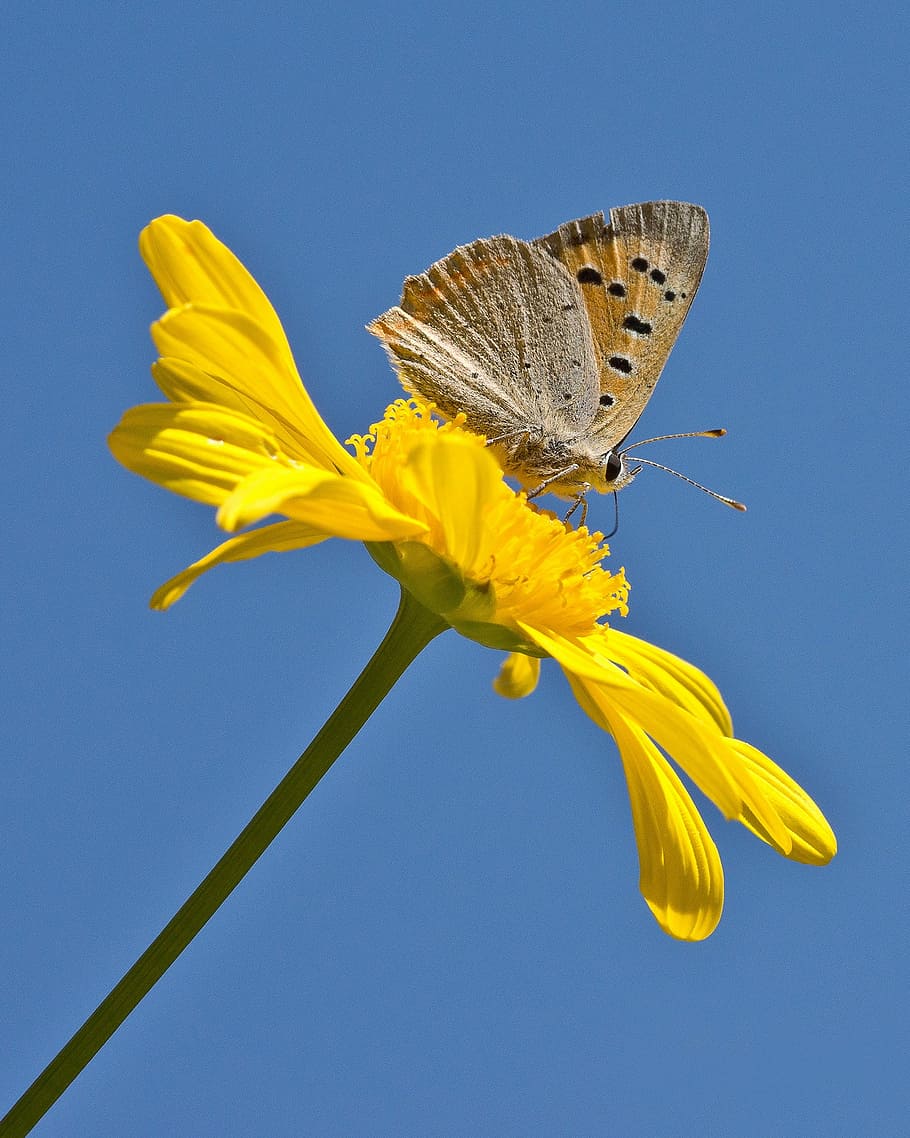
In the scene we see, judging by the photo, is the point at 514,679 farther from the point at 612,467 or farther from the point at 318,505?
the point at 318,505

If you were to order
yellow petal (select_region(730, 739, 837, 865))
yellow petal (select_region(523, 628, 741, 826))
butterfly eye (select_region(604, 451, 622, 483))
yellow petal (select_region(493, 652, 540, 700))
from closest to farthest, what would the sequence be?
yellow petal (select_region(523, 628, 741, 826)) < yellow petal (select_region(730, 739, 837, 865)) < butterfly eye (select_region(604, 451, 622, 483)) < yellow petal (select_region(493, 652, 540, 700))

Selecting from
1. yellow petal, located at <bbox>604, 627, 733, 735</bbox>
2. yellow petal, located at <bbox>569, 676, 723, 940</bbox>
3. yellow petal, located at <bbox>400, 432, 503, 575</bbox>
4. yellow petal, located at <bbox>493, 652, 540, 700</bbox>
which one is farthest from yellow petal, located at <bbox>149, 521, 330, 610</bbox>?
yellow petal, located at <bbox>493, 652, 540, 700</bbox>

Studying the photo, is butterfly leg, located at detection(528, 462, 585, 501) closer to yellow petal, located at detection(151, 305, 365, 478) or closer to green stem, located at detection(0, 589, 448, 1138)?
yellow petal, located at detection(151, 305, 365, 478)

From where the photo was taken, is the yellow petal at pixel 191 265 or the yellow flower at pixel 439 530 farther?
the yellow petal at pixel 191 265

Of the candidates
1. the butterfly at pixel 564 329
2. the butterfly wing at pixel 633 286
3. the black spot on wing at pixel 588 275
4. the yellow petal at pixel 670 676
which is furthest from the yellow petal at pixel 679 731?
the black spot on wing at pixel 588 275

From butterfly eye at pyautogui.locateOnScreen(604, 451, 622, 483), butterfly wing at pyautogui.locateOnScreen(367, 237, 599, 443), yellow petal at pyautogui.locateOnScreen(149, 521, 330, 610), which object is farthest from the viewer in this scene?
butterfly eye at pyautogui.locateOnScreen(604, 451, 622, 483)

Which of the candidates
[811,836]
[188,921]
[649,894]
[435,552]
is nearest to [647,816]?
[649,894]

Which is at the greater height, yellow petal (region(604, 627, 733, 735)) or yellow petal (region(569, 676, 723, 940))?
yellow petal (region(604, 627, 733, 735))

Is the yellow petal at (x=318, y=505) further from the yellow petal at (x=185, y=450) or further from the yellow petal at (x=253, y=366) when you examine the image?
the yellow petal at (x=253, y=366)
